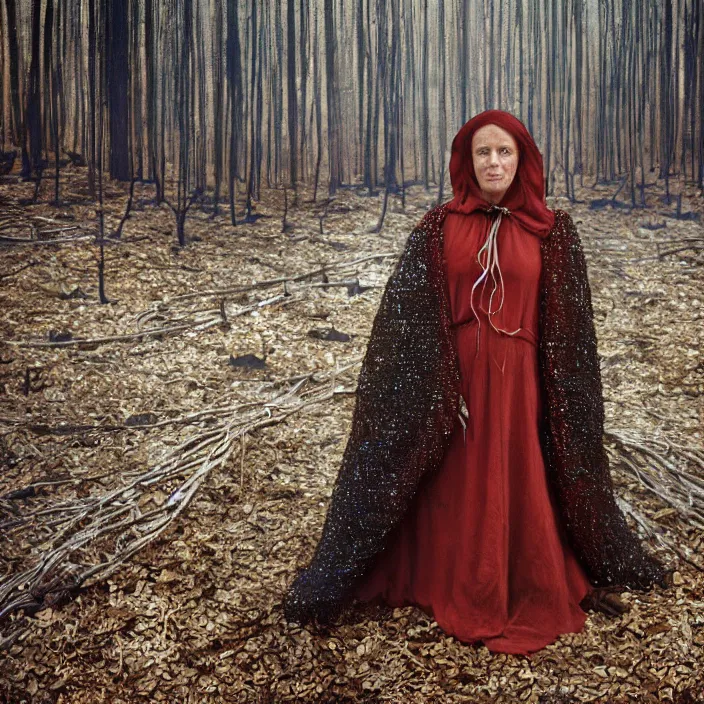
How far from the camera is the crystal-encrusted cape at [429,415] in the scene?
1.63 meters

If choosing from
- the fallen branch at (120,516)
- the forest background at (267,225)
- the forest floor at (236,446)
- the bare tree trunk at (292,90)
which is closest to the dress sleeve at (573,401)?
the forest floor at (236,446)

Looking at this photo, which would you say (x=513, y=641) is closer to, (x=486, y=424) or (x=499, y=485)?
(x=499, y=485)

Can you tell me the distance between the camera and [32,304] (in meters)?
2.41

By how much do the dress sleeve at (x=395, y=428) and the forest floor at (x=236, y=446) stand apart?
5.5 inches

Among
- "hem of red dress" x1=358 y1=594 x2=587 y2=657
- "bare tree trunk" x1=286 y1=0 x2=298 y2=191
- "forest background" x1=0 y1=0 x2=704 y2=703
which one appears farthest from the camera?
"bare tree trunk" x1=286 y1=0 x2=298 y2=191

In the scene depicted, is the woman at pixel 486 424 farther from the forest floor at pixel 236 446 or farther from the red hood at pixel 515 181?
the forest floor at pixel 236 446

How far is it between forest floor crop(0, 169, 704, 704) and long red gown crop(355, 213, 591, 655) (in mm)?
82

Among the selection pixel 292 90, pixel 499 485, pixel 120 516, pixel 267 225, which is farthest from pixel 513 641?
pixel 292 90

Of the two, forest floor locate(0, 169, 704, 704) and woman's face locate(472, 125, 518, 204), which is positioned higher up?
woman's face locate(472, 125, 518, 204)

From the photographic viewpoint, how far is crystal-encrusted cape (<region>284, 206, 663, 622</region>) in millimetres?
1633

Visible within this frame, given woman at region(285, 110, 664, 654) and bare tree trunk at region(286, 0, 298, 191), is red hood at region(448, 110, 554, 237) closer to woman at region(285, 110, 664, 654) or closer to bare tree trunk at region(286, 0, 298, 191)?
woman at region(285, 110, 664, 654)

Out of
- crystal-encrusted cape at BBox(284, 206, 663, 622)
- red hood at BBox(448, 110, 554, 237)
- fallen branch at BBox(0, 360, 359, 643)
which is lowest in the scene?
fallen branch at BBox(0, 360, 359, 643)

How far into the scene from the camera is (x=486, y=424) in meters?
1.62

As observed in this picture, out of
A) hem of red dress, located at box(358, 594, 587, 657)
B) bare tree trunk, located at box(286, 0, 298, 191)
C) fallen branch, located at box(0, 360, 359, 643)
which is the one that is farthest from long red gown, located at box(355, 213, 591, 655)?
bare tree trunk, located at box(286, 0, 298, 191)
